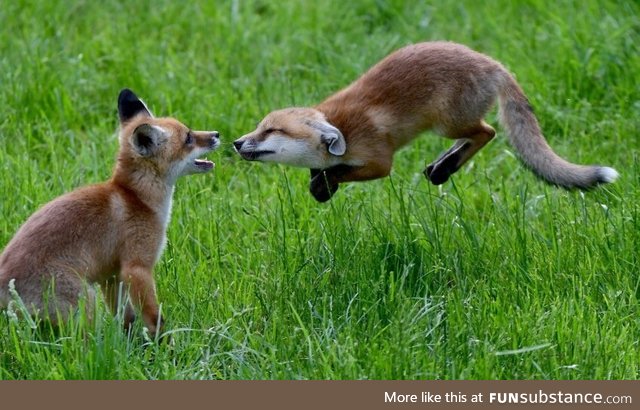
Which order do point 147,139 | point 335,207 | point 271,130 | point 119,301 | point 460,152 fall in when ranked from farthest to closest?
point 335,207 < point 460,152 < point 271,130 < point 147,139 < point 119,301

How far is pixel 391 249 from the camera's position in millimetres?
7668

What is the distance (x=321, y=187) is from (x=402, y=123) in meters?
0.66

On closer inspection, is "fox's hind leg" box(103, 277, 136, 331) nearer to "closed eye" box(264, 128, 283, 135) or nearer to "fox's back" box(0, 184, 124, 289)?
"fox's back" box(0, 184, 124, 289)

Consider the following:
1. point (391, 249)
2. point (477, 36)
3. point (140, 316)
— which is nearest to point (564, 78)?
point (477, 36)

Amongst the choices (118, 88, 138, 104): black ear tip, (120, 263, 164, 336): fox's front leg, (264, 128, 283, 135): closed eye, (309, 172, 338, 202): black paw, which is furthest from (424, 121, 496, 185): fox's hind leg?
(120, 263, 164, 336): fox's front leg

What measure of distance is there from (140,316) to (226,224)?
1.88 meters

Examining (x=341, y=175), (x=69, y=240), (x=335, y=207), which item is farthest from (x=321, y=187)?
(x=69, y=240)

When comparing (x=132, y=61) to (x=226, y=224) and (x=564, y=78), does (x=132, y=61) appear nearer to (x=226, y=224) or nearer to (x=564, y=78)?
(x=226, y=224)

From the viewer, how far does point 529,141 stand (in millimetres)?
7902

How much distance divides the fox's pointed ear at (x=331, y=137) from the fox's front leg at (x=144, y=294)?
140cm

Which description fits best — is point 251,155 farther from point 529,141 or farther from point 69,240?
point 529,141

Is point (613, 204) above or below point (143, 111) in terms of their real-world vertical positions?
below

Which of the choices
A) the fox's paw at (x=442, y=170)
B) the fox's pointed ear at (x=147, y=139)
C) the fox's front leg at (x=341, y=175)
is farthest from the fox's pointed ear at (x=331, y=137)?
the fox's pointed ear at (x=147, y=139)

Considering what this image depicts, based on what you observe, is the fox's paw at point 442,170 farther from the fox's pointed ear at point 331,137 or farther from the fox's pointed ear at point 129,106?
the fox's pointed ear at point 129,106
